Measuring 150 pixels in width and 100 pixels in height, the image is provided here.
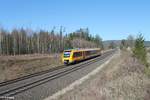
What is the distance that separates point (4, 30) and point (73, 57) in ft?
118

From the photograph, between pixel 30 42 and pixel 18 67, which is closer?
pixel 18 67

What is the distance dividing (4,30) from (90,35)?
4333 inches

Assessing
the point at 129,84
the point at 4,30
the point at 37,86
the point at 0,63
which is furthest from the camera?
the point at 4,30

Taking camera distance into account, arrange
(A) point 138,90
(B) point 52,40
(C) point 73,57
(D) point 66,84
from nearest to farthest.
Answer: (A) point 138,90, (D) point 66,84, (C) point 73,57, (B) point 52,40

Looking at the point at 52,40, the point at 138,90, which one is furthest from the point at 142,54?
the point at 52,40

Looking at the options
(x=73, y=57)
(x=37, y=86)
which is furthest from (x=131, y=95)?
(x=73, y=57)

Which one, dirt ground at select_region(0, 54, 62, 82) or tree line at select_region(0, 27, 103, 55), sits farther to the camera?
tree line at select_region(0, 27, 103, 55)

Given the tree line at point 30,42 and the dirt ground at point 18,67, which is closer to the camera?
the dirt ground at point 18,67

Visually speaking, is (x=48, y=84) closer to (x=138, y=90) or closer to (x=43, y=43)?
(x=138, y=90)

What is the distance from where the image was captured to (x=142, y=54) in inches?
1479

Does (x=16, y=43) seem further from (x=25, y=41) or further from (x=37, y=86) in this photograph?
(x=37, y=86)

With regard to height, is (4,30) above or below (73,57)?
above

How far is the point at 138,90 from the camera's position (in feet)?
43.1

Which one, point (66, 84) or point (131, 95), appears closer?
point (131, 95)
